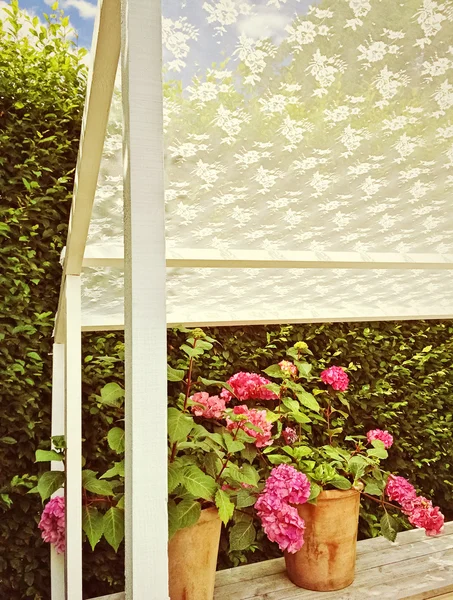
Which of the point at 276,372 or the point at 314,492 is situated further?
the point at 276,372

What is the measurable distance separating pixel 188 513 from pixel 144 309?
129 centimetres

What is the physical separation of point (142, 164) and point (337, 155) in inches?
34.4

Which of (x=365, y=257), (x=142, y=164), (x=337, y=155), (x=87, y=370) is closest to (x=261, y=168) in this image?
(x=337, y=155)

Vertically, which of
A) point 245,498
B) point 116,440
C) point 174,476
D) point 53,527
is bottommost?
point 53,527

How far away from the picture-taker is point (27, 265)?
105 inches

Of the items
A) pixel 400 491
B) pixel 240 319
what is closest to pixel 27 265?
pixel 240 319

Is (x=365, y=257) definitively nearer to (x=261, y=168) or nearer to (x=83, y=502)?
(x=261, y=168)

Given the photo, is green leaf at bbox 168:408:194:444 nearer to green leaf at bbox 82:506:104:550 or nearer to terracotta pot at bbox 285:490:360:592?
green leaf at bbox 82:506:104:550

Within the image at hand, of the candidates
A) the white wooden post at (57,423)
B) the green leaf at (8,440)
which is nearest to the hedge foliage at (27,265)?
the green leaf at (8,440)

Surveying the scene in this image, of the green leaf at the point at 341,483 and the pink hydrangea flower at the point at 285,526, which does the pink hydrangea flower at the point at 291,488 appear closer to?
the pink hydrangea flower at the point at 285,526

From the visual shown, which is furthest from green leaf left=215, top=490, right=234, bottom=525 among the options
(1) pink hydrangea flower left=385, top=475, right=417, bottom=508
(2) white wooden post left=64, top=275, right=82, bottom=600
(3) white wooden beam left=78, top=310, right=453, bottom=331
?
(1) pink hydrangea flower left=385, top=475, right=417, bottom=508

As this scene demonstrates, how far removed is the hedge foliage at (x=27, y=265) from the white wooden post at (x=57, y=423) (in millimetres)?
433

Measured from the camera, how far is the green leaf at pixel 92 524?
175 centimetres

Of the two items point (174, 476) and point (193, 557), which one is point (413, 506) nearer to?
point (193, 557)
